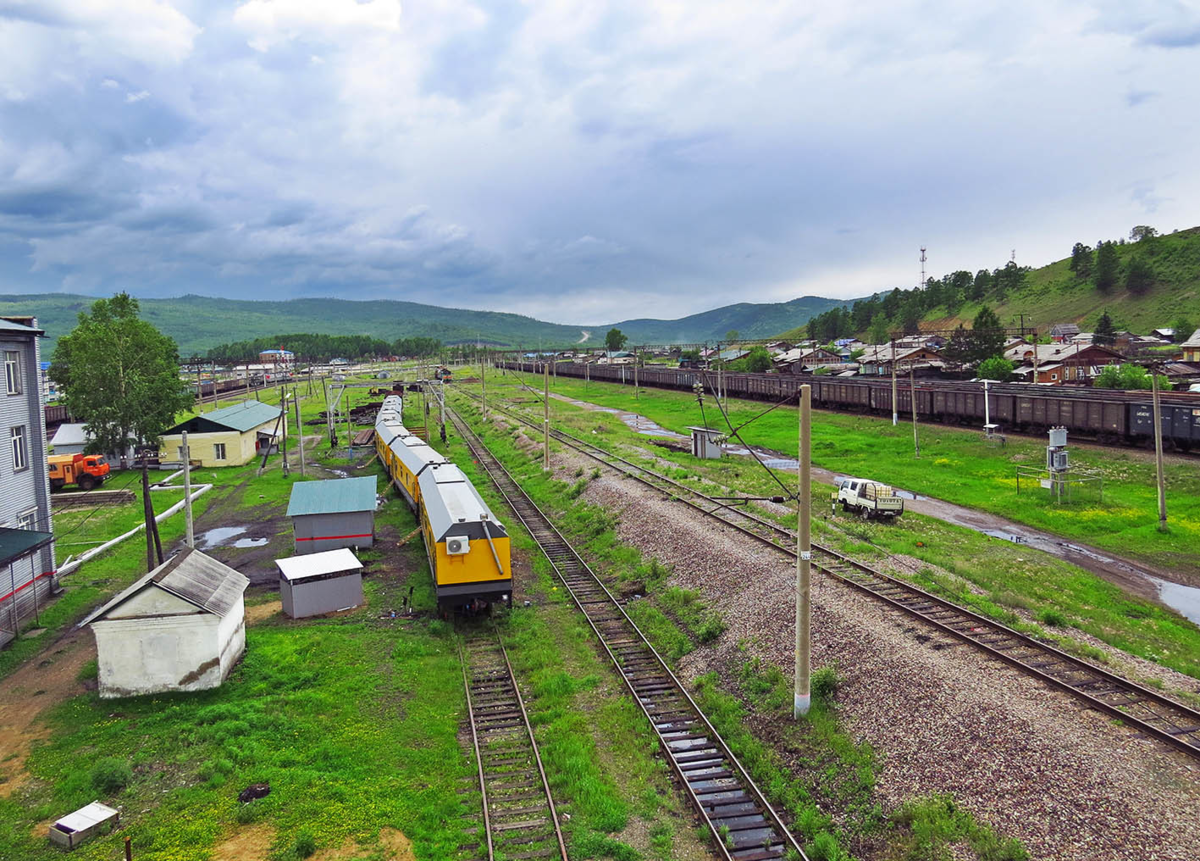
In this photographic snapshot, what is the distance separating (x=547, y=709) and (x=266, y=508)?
26568mm

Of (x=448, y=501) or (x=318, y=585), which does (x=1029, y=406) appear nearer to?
(x=448, y=501)

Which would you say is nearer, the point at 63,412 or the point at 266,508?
the point at 266,508

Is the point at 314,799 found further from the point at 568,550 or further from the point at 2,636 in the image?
the point at 568,550

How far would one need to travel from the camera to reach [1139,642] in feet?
57.0

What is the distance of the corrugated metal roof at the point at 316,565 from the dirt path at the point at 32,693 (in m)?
5.14

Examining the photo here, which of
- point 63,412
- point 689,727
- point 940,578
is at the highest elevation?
point 63,412

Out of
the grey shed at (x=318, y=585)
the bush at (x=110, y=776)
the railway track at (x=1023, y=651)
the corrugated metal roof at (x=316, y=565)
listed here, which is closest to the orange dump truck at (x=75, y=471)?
the corrugated metal roof at (x=316, y=565)

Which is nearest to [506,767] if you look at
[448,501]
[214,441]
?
[448,501]

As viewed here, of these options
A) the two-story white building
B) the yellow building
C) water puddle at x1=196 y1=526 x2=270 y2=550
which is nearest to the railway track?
water puddle at x1=196 y1=526 x2=270 y2=550

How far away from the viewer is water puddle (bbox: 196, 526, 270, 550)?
96.6 feet

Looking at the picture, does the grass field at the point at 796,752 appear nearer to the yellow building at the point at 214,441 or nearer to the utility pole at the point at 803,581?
the utility pole at the point at 803,581

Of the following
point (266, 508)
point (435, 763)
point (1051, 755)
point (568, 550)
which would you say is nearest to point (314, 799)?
point (435, 763)

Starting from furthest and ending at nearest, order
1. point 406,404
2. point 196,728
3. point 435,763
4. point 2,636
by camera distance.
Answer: point 406,404
point 2,636
point 196,728
point 435,763

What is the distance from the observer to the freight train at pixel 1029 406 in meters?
38.8
